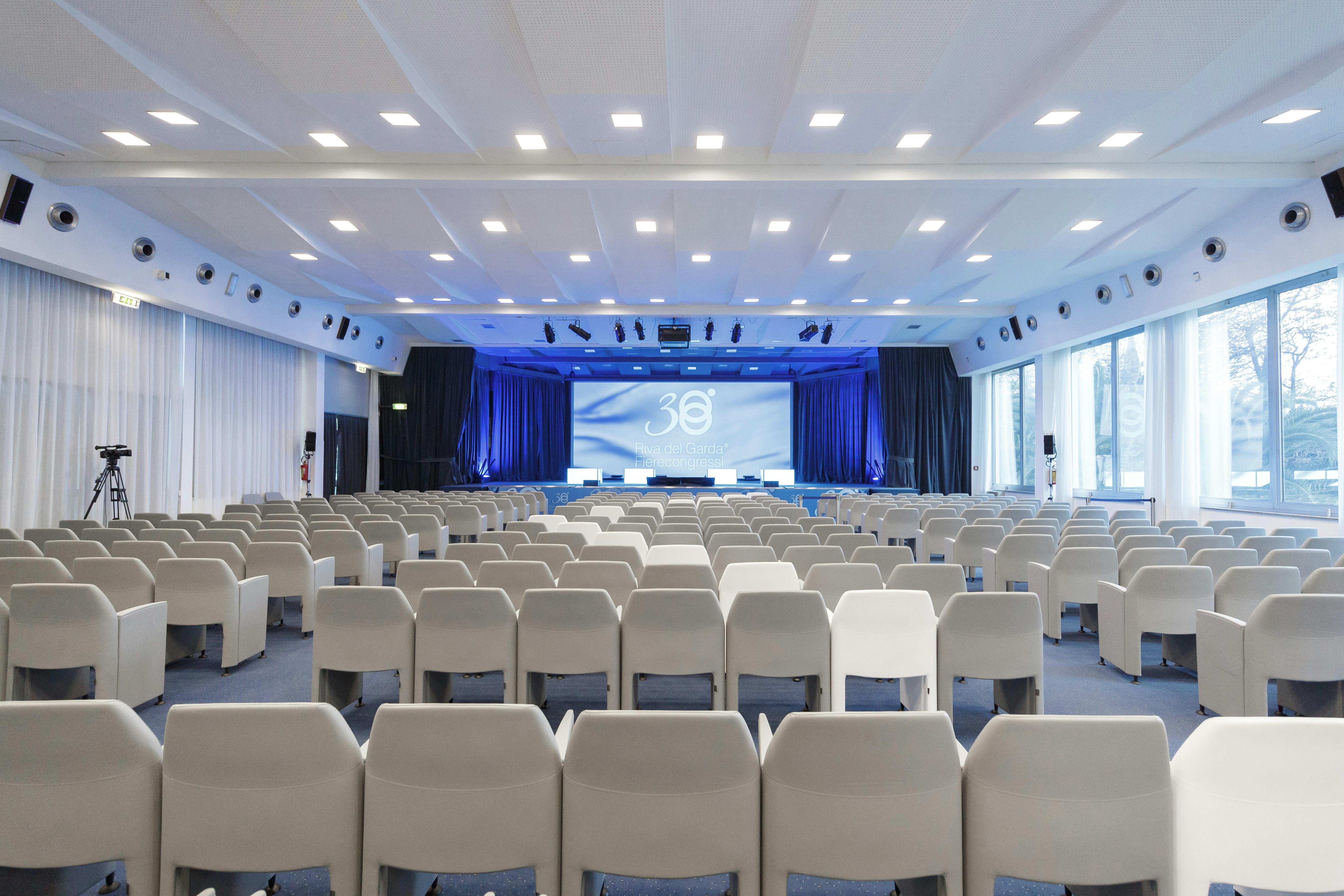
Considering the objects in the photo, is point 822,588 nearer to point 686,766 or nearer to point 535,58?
point 686,766

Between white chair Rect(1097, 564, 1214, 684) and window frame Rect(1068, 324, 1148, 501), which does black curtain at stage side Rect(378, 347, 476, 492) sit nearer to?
window frame Rect(1068, 324, 1148, 501)

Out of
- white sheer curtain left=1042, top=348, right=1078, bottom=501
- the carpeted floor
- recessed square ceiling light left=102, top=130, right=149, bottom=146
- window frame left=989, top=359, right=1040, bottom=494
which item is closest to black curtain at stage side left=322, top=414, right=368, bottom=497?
recessed square ceiling light left=102, top=130, right=149, bottom=146

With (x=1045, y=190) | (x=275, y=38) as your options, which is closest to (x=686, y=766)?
(x=275, y=38)

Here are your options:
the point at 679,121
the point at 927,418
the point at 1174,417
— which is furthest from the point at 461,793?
the point at 927,418

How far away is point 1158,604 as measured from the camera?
4312mm

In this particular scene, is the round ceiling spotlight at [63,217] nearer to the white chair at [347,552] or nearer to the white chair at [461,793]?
the white chair at [347,552]

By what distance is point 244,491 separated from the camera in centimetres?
1247

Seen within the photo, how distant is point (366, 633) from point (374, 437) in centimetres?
1558

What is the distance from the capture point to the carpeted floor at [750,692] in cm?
387

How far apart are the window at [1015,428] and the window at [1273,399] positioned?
4.59 metres

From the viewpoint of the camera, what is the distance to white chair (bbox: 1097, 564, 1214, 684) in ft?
14.0

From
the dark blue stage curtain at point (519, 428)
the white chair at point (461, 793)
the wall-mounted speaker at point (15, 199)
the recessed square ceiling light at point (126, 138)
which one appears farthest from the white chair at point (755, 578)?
the dark blue stage curtain at point (519, 428)

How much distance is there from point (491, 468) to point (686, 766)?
64.2 ft

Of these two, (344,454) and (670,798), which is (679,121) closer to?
(670,798)
